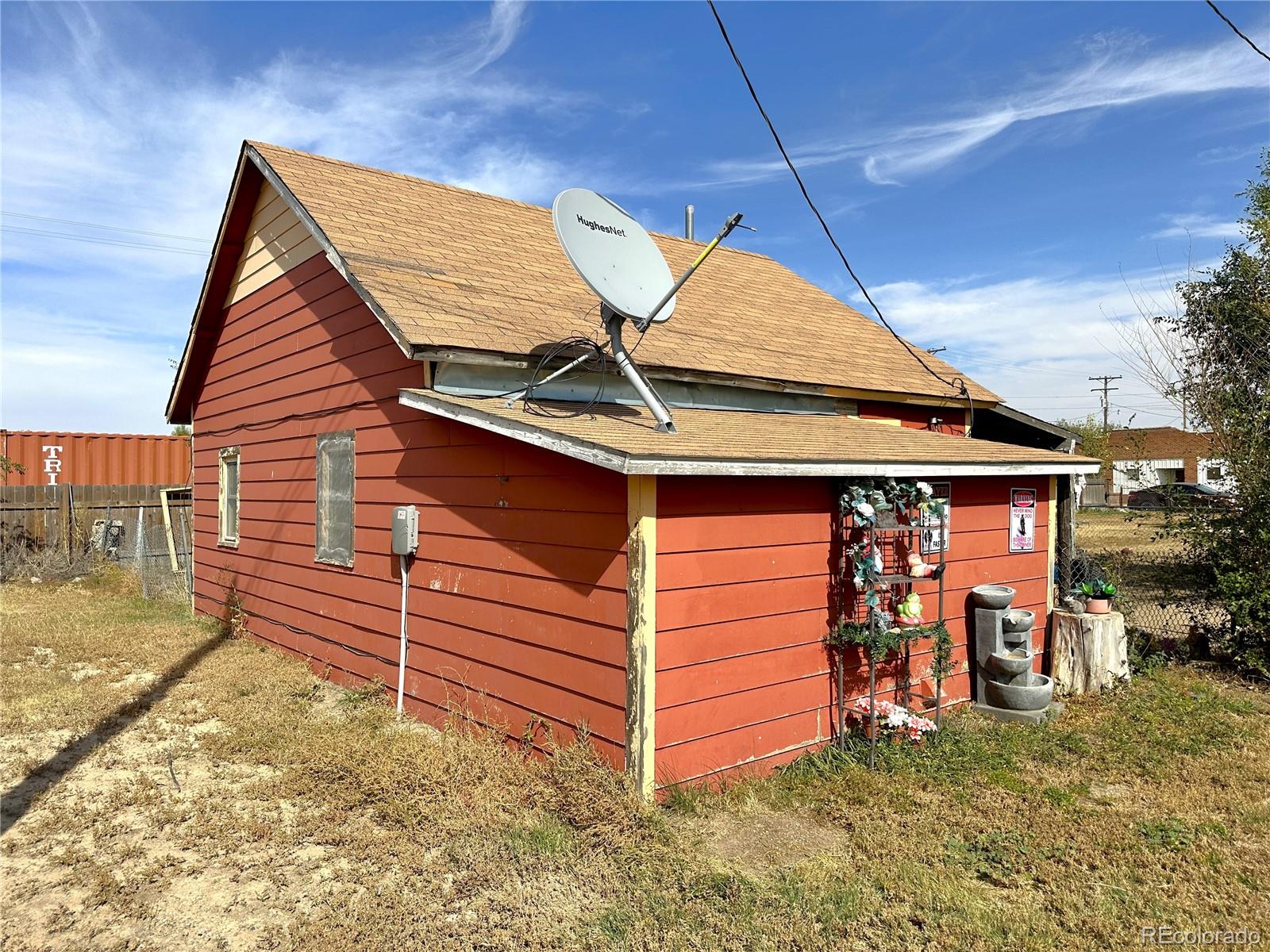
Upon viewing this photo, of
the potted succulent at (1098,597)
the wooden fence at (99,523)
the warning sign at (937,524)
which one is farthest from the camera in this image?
the wooden fence at (99,523)

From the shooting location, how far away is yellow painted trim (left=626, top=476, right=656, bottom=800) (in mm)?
4676

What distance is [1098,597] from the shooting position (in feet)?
25.3

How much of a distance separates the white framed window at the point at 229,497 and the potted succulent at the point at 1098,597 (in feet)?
32.0

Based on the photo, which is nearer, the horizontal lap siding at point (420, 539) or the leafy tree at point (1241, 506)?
the horizontal lap siding at point (420, 539)

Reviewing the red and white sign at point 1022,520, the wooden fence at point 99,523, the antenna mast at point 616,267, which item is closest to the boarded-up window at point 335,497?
the antenna mast at point 616,267

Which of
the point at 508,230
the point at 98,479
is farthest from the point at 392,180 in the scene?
the point at 98,479

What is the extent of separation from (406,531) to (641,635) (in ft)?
8.98

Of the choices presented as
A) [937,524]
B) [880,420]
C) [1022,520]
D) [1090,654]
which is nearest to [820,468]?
[937,524]

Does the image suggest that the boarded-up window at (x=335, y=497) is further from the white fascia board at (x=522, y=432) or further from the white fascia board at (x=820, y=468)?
the white fascia board at (x=820, y=468)

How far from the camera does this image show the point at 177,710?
6746mm

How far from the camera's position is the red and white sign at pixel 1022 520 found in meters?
7.52

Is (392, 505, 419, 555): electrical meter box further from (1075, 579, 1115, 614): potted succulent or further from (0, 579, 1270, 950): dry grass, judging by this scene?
(1075, 579, 1115, 614): potted succulent

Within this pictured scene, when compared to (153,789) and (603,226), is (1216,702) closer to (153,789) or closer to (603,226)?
(603,226)

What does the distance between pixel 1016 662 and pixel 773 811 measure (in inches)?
117
